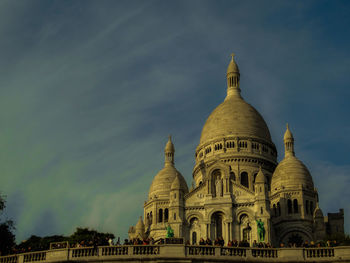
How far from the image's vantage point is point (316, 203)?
316 feet

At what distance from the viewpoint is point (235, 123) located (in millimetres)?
110688

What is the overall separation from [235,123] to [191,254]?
80001 millimetres

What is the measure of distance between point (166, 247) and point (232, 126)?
261 feet

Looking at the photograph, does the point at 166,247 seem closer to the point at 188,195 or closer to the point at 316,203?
the point at 188,195

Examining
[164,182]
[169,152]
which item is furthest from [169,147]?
[164,182]

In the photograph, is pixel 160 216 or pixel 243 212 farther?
pixel 160 216

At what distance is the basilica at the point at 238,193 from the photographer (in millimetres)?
89188

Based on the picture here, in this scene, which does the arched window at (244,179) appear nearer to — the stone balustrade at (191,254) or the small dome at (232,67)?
the small dome at (232,67)

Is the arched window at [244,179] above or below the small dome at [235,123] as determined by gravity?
below

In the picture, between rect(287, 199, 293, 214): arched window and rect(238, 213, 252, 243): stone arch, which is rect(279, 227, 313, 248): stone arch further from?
rect(238, 213, 252, 243): stone arch

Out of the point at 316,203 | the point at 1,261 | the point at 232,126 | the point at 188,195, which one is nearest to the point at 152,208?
the point at 188,195

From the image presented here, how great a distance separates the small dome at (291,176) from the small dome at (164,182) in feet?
50.3

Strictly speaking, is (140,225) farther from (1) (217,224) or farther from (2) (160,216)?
(1) (217,224)

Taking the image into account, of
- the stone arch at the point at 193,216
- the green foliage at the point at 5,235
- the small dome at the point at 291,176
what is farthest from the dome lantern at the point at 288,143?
the green foliage at the point at 5,235
